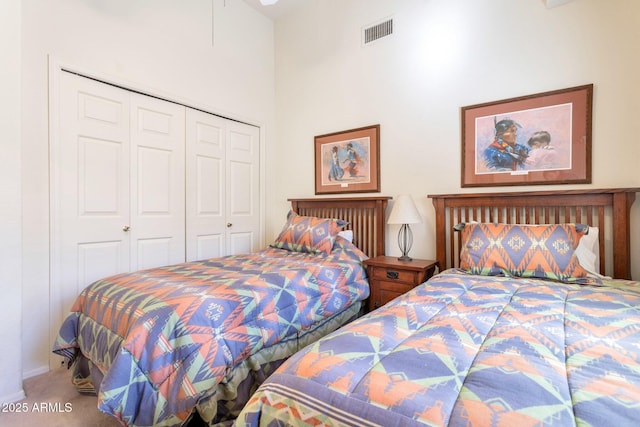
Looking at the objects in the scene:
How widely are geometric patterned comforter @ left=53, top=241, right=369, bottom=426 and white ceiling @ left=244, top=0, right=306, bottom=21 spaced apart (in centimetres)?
301

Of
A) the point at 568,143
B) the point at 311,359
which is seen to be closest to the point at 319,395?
the point at 311,359

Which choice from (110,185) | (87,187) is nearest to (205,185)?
(110,185)

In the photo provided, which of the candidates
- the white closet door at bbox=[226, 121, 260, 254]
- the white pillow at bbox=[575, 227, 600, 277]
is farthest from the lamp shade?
the white closet door at bbox=[226, 121, 260, 254]

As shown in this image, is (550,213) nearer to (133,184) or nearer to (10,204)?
(133,184)

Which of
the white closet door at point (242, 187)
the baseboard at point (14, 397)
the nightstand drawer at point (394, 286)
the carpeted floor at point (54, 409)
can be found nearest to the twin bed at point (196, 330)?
the carpeted floor at point (54, 409)

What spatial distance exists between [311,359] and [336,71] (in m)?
3.06

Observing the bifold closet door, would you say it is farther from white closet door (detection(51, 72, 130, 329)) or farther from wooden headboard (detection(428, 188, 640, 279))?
wooden headboard (detection(428, 188, 640, 279))

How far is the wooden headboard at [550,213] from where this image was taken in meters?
1.87

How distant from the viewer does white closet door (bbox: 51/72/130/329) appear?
2164mm

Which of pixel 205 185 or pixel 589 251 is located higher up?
pixel 205 185

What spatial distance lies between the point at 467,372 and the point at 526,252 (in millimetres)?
1383

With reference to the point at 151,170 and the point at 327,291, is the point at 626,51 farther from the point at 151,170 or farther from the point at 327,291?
the point at 151,170

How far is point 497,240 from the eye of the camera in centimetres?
193

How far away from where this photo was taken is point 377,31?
9.59 ft
